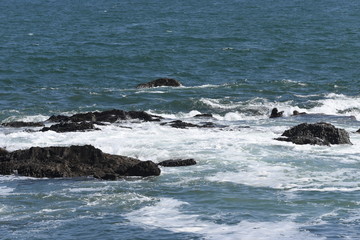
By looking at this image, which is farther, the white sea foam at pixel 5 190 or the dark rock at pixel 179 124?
the dark rock at pixel 179 124

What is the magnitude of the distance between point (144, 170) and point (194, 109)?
14.8m

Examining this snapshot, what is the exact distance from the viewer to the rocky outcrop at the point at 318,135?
80.8ft

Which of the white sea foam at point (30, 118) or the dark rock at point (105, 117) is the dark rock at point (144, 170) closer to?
the dark rock at point (105, 117)

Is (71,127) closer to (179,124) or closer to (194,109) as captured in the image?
(179,124)

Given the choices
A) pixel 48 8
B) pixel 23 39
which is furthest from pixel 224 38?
pixel 48 8

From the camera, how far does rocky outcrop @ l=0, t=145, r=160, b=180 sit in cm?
2050

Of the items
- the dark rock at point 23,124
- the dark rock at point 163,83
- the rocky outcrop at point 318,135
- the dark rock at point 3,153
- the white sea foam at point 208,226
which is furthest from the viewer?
the dark rock at point 163,83

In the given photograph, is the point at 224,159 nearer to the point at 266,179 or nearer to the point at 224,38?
the point at 266,179

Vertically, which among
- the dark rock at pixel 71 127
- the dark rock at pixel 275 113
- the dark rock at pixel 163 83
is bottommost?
the dark rock at pixel 275 113

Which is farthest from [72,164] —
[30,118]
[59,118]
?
[30,118]

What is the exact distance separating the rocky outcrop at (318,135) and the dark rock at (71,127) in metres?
6.46

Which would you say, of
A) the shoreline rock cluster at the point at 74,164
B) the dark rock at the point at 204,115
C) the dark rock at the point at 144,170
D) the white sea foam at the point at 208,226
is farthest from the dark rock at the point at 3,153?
the dark rock at the point at 204,115

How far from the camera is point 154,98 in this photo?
37.3m

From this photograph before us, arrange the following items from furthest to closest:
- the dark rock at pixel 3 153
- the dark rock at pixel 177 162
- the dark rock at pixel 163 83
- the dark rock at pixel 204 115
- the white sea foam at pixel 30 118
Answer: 1. the dark rock at pixel 163 83
2. the dark rock at pixel 204 115
3. the white sea foam at pixel 30 118
4. the dark rock at pixel 3 153
5. the dark rock at pixel 177 162
